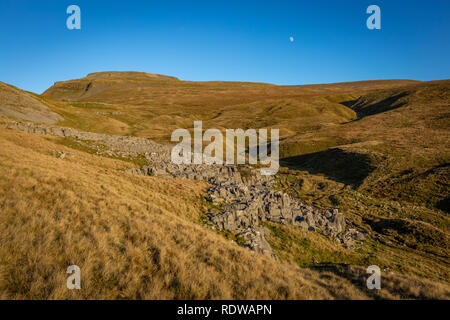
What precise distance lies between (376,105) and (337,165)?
3612 inches

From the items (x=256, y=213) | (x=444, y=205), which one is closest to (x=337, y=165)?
(x=444, y=205)

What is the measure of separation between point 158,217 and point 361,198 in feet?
82.6

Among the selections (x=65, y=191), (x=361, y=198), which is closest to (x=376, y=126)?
(x=361, y=198)

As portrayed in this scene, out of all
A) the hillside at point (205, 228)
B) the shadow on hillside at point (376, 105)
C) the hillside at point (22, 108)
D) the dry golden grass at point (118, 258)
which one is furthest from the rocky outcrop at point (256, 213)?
the shadow on hillside at point (376, 105)

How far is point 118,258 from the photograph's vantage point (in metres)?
7.11

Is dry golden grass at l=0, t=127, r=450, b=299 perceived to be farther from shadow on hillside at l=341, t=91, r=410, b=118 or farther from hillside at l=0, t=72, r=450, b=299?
shadow on hillside at l=341, t=91, r=410, b=118

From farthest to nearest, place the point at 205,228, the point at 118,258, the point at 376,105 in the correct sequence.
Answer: the point at 376,105 → the point at 205,228 → the point at 118,258

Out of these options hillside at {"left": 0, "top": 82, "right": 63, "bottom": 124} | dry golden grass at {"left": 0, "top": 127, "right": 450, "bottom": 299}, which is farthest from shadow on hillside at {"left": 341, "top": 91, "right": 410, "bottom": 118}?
hillside at {"left": 0, "top": 82, "right": 63, "bottom": 124}

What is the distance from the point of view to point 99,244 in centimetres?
752

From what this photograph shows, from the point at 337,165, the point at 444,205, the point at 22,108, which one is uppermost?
the point at 22,108

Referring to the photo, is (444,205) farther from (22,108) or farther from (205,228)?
(22,108)

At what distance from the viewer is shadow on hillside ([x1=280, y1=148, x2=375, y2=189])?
3350 cm

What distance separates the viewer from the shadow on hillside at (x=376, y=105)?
303 ft
